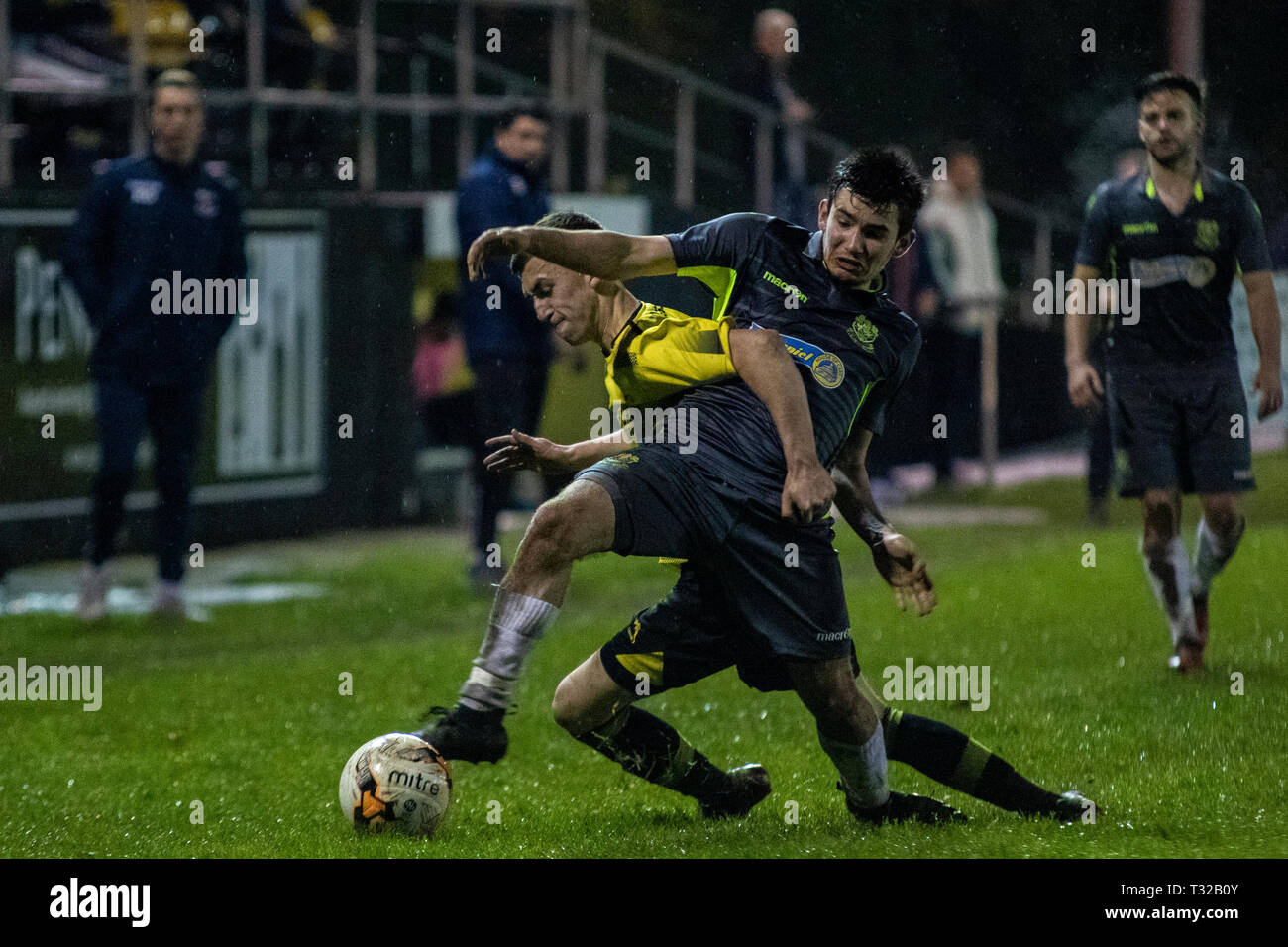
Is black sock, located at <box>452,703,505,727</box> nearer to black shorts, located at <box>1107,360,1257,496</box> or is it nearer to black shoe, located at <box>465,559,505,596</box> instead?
black shorts, located at <box>1107,360,1257,496</box>

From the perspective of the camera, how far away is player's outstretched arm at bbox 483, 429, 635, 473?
4.62m

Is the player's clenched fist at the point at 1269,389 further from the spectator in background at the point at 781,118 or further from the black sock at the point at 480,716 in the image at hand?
the spectator in background at the point at 781,118

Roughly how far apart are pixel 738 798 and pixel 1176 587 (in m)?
2.48

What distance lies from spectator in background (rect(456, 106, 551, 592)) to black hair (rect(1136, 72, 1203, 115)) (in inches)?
120

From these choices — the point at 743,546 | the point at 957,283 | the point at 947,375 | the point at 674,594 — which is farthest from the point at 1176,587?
the point at 957,283

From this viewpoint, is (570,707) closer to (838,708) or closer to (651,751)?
(651,751)

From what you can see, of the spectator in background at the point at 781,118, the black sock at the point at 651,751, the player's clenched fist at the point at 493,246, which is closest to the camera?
the player's clenched fist at the point at 493,246

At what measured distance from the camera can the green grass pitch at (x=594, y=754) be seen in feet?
16.0

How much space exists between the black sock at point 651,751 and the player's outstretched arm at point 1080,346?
2474mm

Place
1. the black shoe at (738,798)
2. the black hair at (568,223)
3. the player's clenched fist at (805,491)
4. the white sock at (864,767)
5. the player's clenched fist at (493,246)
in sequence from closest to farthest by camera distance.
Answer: the player's clenched fist at (493,246), the player's clenched fist at (805,491), the white sock at (864,767), the black hair at (568,223), the black shoe at (738,798)

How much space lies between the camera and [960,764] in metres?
4.84

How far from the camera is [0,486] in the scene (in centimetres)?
961

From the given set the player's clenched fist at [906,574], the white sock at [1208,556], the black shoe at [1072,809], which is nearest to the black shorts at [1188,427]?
the white sock at [1208,556]
